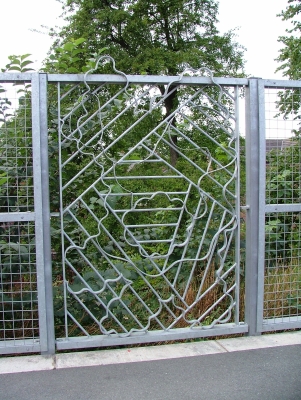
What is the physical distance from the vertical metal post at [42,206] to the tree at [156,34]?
13.3 meters

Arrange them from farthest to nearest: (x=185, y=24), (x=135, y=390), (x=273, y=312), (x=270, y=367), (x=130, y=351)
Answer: (x=185, y=24), (x=273, y=312), (x=130, y=351), (x=270, y=367), (x=135, y=390)

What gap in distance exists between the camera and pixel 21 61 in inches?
141

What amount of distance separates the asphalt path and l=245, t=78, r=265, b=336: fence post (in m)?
0.54

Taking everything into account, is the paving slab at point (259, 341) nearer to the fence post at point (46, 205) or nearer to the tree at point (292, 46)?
the fence post at point (46, 205)

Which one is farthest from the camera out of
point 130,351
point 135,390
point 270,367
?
point 130,351

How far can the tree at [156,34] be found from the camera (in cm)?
1647

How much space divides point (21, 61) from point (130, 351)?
8.26 feet

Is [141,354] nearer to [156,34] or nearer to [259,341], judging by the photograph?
[259,341]

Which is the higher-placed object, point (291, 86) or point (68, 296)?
point (291, 86)

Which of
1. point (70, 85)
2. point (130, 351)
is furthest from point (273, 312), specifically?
point (70, 85)

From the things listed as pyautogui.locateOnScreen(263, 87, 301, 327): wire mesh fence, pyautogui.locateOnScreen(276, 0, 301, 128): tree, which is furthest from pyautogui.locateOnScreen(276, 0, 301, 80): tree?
pyautogui.locateOnScreen(263, 87, 301, 327): wire mesh fence

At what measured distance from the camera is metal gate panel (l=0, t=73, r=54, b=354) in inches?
129

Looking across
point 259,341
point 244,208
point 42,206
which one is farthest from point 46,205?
point 259,341

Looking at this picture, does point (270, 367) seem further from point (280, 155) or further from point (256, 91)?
point (256, 91)
